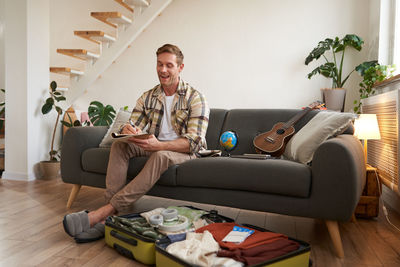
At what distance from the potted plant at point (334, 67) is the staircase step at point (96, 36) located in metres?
2.55

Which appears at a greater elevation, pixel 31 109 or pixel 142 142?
pixel 31 109

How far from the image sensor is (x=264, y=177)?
73.4 inches

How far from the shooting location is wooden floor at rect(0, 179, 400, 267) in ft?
5.32

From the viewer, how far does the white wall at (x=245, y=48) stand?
4.17 metres

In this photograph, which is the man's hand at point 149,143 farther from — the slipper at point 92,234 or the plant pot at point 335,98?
the plant pot at point 335,98

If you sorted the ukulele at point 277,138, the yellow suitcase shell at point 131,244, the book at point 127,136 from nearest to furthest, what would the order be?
the yellow suitcase shell at point 131,244 < the book at point 127,136 < the ukulele at point 277,138

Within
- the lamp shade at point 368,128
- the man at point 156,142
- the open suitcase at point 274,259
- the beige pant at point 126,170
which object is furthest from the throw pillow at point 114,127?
the lamp shade at point 368,128

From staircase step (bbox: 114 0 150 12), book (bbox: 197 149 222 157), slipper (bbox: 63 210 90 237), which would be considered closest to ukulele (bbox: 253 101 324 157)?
book (bbox: 197 149 222 157)

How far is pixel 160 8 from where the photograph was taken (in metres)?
4.54

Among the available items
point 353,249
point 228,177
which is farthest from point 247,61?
point 353,249

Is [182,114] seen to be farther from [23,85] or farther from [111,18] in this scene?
[111,18]

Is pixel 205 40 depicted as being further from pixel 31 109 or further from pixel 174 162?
pixel 174 162

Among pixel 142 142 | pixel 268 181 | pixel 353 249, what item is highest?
pixel 142 142

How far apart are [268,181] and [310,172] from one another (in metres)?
0.22
